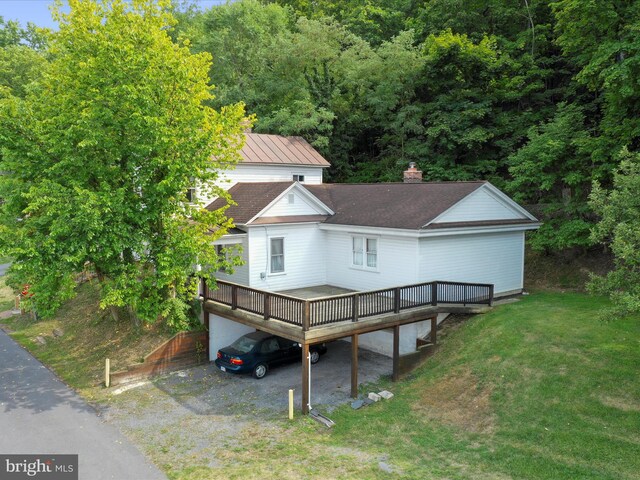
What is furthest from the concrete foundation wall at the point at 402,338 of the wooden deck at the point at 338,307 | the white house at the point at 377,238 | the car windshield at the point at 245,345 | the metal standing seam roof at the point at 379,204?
the car windshield at the point at 245,345

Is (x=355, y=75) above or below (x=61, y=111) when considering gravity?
above

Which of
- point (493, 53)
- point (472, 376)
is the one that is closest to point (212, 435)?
point (472, 376)

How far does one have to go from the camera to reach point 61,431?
13094mm

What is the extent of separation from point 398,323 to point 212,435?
7111 mm

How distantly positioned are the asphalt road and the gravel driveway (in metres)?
0.48

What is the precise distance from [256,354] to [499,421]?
835 centimetres

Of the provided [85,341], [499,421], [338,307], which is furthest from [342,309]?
[85,341]

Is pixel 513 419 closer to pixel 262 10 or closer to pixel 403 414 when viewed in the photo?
pixel 403 414

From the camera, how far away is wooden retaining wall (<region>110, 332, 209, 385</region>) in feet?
55.7

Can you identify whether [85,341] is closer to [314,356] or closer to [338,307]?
[314,356]

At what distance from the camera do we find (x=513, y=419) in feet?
40.3

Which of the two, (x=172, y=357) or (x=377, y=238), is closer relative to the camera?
(x=172, y=357)

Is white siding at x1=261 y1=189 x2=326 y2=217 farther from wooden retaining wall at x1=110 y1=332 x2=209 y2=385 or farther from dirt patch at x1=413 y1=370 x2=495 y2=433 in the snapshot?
dirt patch at x1=413 y1=370 x2=495 y2=433

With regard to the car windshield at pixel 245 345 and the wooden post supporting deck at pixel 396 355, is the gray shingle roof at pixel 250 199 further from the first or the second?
the wooden post supporting deck at pixel 396 355
